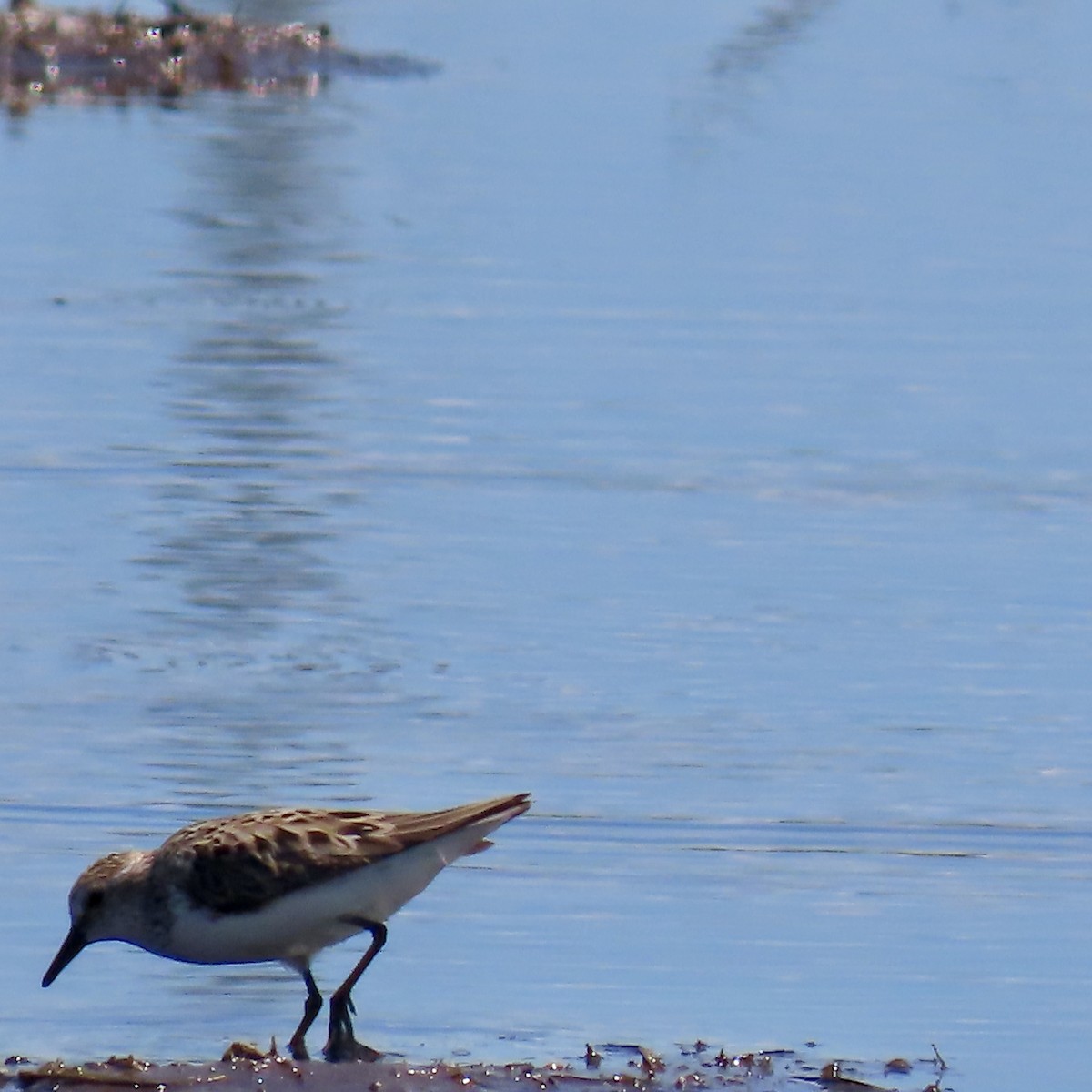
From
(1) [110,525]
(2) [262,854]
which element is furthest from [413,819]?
(1) [110,525]

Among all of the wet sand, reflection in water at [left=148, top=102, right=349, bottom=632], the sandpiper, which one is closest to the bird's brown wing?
the sandpiper

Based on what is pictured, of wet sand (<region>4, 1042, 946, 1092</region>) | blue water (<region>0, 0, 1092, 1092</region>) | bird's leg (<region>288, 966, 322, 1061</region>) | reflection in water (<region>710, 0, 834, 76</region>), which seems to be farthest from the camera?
reflection in water (<region>710, 0, 834, 76</region>)

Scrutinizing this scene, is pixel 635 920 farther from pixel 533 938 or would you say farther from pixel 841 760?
pixel 841 760

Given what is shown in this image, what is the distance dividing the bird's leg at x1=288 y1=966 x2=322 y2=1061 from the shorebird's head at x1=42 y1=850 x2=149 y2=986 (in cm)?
38

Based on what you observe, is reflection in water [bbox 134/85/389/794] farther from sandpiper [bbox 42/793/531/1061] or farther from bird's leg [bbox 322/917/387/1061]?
bird's leg [bbox 322/917/387/1061]

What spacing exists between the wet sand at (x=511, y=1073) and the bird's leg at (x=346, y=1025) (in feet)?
0.18

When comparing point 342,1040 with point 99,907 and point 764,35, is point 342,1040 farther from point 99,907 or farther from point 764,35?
point 764,35

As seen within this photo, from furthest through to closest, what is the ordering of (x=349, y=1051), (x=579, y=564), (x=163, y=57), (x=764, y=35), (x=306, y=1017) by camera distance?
(x=764, y=35)
(x=163, y=57)
(x=579, y=564)
(x=306, y=1017)
(x=349, y=1051)

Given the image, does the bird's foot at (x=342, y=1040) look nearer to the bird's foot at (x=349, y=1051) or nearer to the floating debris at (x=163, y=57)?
the bird's foot at (x=349, y=1051)

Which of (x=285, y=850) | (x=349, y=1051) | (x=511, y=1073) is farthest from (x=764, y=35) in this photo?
(x=511, y=1073)

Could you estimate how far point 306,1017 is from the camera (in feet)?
18.7

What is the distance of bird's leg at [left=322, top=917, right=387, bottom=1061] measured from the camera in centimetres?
552

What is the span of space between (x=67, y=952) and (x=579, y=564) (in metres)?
3.60

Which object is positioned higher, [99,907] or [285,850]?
[285,850]
